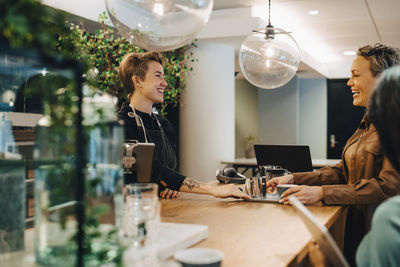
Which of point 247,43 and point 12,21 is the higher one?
point 247,43

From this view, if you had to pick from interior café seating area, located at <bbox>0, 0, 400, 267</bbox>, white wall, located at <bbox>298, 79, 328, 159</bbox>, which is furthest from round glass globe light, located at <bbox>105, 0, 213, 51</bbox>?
white wall, located at <bbox>298, 79, 328, 159</bbox>

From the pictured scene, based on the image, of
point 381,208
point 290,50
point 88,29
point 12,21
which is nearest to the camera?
point 12,21

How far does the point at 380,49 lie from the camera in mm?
2256

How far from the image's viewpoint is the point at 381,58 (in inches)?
88.0

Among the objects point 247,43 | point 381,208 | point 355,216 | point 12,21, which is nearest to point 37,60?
point 12,21

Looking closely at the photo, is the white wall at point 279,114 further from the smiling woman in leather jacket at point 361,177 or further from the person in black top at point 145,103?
the smiling woman in leather jacket at point 361,177

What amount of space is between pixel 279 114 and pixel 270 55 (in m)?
7.93

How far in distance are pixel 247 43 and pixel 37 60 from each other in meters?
2.17

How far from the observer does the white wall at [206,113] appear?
6.29 m

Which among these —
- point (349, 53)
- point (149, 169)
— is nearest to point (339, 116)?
point (349, 53)

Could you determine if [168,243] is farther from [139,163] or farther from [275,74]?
[275,74]

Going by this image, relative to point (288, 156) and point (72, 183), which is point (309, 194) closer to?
point (288, 156)

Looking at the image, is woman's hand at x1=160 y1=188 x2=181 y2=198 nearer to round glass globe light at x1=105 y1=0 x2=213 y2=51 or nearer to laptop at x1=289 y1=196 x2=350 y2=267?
round glass globe light at x1=105 y1=0 x2=213 y2=51

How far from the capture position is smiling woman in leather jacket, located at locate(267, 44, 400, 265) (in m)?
2.03
